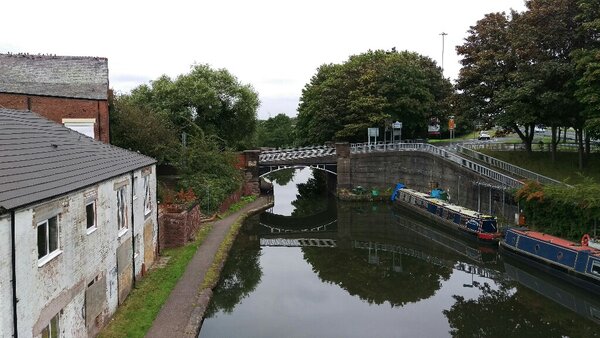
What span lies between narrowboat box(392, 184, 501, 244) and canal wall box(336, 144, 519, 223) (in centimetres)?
130

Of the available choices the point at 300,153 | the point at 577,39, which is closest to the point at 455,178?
the point at 577,39

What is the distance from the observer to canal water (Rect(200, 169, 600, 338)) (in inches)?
574

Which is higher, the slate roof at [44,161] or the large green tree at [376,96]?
the large green tree at [376,96]

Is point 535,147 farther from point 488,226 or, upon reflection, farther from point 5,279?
point 5,279

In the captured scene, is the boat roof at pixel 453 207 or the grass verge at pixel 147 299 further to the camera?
the boat roof at pixel 453 207

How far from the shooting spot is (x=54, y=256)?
9.29 m

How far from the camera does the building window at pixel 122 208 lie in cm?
1399

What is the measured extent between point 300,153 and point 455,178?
43.7ft

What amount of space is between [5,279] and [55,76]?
1985 cm

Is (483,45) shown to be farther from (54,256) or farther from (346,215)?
(54,256)

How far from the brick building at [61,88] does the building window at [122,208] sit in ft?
37.5

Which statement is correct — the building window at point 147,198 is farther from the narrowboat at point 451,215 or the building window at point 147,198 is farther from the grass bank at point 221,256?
the narrowboat at point 451,215

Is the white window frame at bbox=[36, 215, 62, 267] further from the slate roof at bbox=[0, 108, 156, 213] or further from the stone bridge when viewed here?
the stone bridge

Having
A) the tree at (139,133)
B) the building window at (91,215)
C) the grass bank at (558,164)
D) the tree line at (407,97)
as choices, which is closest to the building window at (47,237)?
the building window at (91,215)
